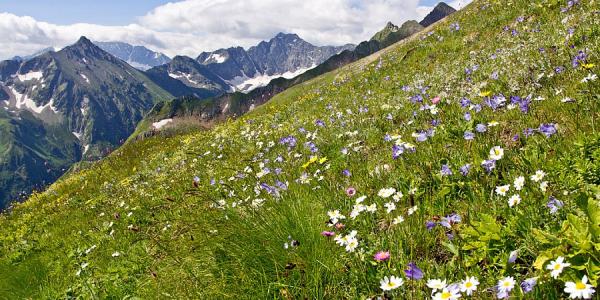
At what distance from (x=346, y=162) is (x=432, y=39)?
10.8 meters

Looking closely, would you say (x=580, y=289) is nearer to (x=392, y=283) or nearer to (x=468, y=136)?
(x=392, y=283)

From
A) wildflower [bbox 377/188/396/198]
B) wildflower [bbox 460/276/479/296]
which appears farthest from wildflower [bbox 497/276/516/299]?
wildflower [bbox 377/188/396/198]

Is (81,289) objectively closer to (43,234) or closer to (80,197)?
(43,234)

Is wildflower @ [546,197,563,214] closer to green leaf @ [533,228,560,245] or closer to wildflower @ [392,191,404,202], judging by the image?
green leaf @ [533,228,560,245]

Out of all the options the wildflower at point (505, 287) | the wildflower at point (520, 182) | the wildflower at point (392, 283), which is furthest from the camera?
the wildflower at point (520, 182)

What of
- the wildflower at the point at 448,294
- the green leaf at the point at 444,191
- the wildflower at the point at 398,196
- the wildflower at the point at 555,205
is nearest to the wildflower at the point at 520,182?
the wildflower at the point at 555,205

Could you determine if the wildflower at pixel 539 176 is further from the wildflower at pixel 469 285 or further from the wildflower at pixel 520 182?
the wildflower at pixel 469 285

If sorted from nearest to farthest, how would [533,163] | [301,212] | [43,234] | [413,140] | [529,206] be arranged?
[529,206], [533,163], [301,212], [413,140], [43,234]

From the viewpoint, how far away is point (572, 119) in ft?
10.8

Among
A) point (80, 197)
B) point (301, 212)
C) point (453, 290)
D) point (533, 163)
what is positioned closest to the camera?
point (453, 290)

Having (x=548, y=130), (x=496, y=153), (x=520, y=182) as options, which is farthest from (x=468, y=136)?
(x=520, y=182)

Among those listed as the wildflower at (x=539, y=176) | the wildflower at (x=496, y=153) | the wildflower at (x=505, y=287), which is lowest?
the wildflower at (x=505, y=287)

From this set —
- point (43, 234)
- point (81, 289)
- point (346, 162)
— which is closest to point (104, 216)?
point (43, 234)

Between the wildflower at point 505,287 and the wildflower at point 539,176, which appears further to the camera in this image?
the wildflower at point 539,176
